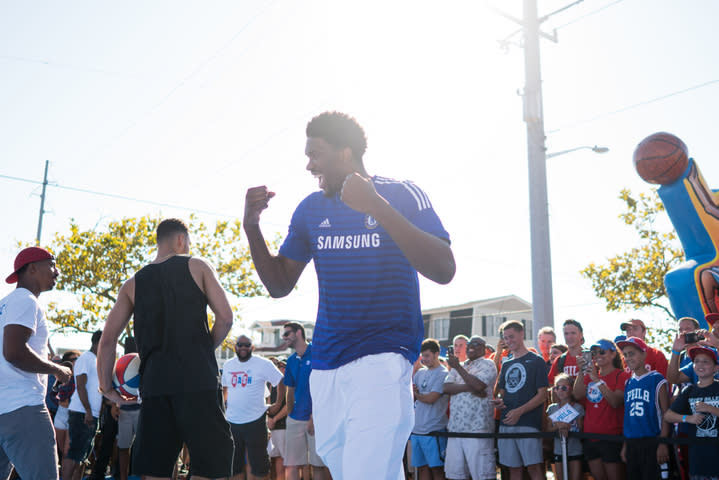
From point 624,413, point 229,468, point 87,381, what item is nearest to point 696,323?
point 624,413

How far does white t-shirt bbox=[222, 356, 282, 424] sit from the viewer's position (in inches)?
365

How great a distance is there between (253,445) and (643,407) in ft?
16.9

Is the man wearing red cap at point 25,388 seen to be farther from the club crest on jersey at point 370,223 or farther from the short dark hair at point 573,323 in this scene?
the short dark hair at point 573,323

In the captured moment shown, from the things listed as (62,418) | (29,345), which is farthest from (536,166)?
(29,345)

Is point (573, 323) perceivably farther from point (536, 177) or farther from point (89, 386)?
point (89, 386)

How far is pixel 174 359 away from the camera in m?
3.97

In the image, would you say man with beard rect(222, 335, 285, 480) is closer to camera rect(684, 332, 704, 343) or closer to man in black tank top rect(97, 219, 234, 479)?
man in black tank top rect(97, 219, 234, 479)

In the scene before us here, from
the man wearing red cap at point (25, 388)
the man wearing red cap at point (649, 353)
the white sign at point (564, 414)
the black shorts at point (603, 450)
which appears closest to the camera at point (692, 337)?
the man wearing red cap at point (649, 353)

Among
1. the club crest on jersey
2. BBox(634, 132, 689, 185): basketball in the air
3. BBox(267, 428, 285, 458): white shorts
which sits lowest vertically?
BBox(267, 428, 285, 458): white shorts

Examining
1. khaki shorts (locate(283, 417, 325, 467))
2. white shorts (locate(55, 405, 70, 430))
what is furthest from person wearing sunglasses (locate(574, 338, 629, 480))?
white shorts (locate(55, 405, 70, 430))

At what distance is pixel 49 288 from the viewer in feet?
15.8

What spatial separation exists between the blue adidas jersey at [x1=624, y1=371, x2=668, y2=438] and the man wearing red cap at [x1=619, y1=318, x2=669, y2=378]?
0.28 meters

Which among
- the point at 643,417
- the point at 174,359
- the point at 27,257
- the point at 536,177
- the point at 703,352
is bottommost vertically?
the point at 643,417

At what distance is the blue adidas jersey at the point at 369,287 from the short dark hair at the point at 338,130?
17 centimetres
